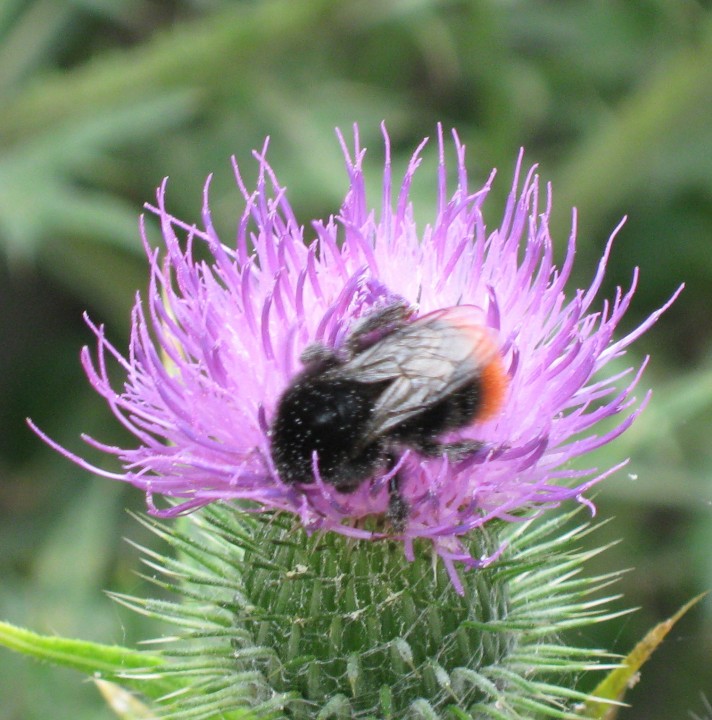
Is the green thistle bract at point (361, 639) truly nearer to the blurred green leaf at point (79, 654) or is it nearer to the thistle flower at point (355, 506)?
the thistle flower at point (355, 506)

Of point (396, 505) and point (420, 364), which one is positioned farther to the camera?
point (396, 505)

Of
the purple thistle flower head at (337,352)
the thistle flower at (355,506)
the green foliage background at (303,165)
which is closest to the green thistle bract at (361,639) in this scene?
the thistle flower at (355,506)

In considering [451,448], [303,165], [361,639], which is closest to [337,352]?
[451,448]

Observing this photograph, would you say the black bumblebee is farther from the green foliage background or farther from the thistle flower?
the green foliage background

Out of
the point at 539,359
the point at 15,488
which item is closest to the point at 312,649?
the point at 539,359

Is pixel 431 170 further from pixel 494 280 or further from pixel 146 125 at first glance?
pixel 494 280

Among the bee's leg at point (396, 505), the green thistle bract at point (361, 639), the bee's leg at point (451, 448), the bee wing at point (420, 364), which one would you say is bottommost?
the green thistle bract at point (361, 639)

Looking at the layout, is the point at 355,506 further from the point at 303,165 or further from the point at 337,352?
the point at 303,165
